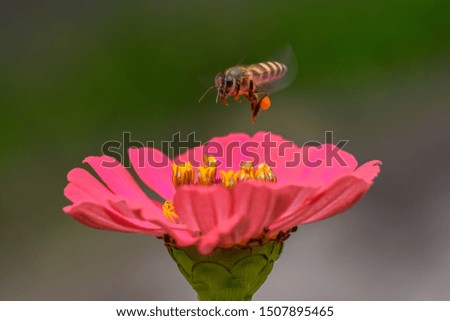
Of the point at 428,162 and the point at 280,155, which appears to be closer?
the point at 280,155

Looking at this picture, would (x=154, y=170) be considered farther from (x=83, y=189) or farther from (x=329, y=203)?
(x=329, y=203)

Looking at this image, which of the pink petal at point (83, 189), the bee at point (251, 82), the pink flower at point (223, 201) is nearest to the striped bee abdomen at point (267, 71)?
the bee at point (251, 82)

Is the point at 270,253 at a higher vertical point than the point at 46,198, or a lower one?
lower

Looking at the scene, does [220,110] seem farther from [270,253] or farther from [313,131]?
[270,253]

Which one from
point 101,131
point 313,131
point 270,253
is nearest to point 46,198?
point 101,131

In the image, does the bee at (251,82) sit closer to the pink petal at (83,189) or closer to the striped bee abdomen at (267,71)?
the striped bee abdomen at (267,71)

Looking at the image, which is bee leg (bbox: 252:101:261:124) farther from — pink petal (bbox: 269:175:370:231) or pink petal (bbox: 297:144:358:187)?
pink petal (bbox: 269:175:370:231)

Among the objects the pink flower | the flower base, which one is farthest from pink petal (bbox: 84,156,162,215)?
the flower base
